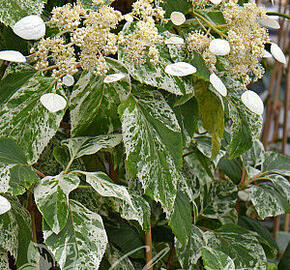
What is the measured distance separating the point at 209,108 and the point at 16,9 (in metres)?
0.29

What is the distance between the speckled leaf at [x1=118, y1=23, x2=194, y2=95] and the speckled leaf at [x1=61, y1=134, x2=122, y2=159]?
98 mm

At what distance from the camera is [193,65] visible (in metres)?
0.53

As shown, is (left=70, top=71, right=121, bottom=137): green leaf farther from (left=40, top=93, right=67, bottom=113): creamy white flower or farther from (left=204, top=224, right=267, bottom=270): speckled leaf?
(left=204, top=224, right=267, bottom=270): speckled leaf

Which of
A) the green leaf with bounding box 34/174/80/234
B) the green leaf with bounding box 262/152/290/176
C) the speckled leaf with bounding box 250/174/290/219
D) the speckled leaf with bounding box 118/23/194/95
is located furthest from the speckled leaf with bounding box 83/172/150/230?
the green leaf with bounding box 262/152/290/176

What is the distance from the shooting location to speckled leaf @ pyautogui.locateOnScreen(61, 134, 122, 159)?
0.56 metres

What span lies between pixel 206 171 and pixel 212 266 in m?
0.27

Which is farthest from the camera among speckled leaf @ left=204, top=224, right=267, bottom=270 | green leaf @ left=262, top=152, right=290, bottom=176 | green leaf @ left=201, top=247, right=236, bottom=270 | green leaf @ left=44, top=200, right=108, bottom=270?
green leaf @ left=262, top=152, right=290, bottom=176

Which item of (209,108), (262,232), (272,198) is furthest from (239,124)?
(262,232)

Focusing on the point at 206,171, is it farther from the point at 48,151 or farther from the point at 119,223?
the point at 48,151

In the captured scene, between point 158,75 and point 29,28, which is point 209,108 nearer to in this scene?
point 158,75

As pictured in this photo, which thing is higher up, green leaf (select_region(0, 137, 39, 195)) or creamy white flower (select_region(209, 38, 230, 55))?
creamy white flower (select_region(209, 38, 230, 55))

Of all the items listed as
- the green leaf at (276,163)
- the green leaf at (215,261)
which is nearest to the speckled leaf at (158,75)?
the green leaf at (215,261)

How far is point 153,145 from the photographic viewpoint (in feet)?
1.77

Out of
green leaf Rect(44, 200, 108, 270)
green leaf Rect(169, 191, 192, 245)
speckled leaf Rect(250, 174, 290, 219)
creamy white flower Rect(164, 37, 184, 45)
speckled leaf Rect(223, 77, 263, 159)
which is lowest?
speckled leaf Rect(250, 174, 290, 219)
